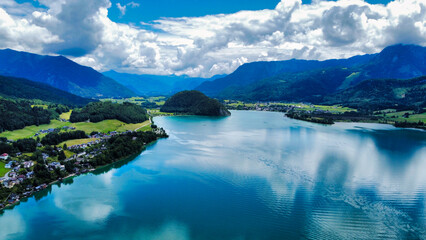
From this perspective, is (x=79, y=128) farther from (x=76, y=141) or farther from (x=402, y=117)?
(x=402, y=117)

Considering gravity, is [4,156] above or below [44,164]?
above

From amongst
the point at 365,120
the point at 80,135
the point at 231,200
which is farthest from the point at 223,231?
the point at 365,120

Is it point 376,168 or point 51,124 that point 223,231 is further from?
point 51,124

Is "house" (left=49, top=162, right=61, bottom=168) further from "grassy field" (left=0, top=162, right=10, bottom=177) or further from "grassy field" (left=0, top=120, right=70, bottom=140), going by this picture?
"grassy field" (left=0, top=120, right=70, bottom=140)

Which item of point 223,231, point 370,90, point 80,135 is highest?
→ point 370,90

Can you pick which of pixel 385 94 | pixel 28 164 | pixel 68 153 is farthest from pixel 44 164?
pixel 385 94

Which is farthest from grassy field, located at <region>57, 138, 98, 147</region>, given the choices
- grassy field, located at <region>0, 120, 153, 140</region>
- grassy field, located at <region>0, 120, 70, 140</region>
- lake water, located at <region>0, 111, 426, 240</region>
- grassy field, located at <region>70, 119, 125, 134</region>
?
lake water, located at <region>0, 111, 426, 240</region>
